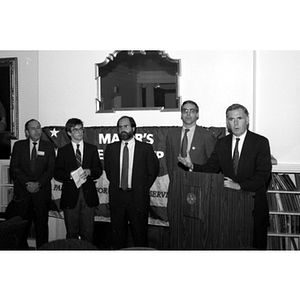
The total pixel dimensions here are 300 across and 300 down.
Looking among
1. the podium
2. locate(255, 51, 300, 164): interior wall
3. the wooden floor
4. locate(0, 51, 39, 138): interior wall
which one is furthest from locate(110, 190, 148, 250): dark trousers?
locate(0, 51, 39, 138): interior wall

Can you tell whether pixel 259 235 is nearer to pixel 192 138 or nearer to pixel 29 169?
pixel 192 138

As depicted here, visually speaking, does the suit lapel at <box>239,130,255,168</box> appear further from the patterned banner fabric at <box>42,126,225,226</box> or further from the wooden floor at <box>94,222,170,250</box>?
the wooden floor at <box>94,222,170,250</box>

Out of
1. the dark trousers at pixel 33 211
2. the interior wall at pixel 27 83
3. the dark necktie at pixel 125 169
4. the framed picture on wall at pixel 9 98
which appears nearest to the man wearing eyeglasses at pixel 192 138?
the dark necktie at pixel 125 169

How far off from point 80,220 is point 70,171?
1.90 ft

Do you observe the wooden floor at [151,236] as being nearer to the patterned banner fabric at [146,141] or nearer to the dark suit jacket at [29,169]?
the patterned banner fabric at [146,141]

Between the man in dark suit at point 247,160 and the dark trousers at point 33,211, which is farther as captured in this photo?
the dark trousers at point 33,211

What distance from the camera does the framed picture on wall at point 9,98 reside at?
5.23m

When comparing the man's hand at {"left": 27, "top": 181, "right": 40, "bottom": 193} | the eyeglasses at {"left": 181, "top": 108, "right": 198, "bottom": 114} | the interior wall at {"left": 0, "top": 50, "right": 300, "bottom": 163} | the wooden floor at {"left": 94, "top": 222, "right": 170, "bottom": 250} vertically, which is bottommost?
the wooden floor at {"left": 94, "top": 222, "right": 170, "bottom": 250}

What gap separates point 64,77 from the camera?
5113 millimetres

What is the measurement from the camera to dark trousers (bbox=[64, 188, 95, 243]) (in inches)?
156

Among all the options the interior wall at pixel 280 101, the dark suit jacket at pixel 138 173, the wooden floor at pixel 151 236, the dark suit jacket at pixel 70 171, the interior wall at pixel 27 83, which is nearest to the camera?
the dark suit jacket at pixel 138 173

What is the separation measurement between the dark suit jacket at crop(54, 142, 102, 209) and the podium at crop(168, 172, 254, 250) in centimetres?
153

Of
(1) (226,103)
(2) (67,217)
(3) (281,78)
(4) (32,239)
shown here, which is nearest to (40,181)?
(2) (67,217)

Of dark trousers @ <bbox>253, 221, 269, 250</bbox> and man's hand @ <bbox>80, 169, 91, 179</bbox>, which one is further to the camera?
man's hand @ <bbox>80, 169, 91, 179</bbox>
